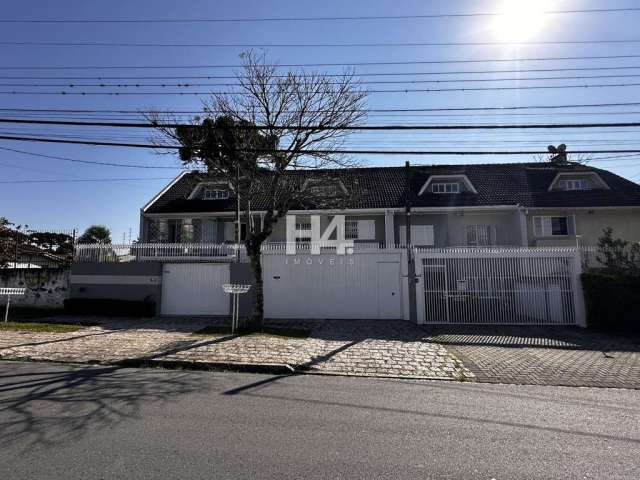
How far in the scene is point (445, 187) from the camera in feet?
72.6

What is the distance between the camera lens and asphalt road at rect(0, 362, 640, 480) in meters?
3.21

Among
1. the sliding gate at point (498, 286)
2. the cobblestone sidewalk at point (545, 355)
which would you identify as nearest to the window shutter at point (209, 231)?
the sliding gate at point (498, 286)

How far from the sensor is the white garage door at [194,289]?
14102 millimetres

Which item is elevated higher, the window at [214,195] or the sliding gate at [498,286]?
the window at [214,195]

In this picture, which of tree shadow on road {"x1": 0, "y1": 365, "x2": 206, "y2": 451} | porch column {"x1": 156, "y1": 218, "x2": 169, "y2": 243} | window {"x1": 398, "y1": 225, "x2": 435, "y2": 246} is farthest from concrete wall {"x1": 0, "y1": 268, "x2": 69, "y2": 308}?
window {"x1": 398, "y1": 225, "x2": 435, "y2": 246}

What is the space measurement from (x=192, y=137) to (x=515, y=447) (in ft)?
34.9

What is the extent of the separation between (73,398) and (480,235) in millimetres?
20206

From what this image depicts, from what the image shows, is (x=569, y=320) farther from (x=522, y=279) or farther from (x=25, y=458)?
(x=25, y=458)

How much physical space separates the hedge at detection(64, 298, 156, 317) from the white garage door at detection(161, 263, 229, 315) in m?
0.67

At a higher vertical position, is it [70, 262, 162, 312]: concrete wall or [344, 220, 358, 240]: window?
[344, 220, 358, 240]: window

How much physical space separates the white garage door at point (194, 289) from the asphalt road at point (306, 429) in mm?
7739

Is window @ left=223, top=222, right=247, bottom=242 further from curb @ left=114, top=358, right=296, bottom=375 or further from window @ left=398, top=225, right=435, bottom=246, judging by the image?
curb @ left=114, top=358, right=296, bottom=375

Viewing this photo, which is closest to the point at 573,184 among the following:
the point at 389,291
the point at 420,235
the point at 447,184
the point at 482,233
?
the point at 482,233

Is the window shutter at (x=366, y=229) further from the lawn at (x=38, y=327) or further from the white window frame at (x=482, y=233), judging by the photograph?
the lawn at (x=38, y=327)
